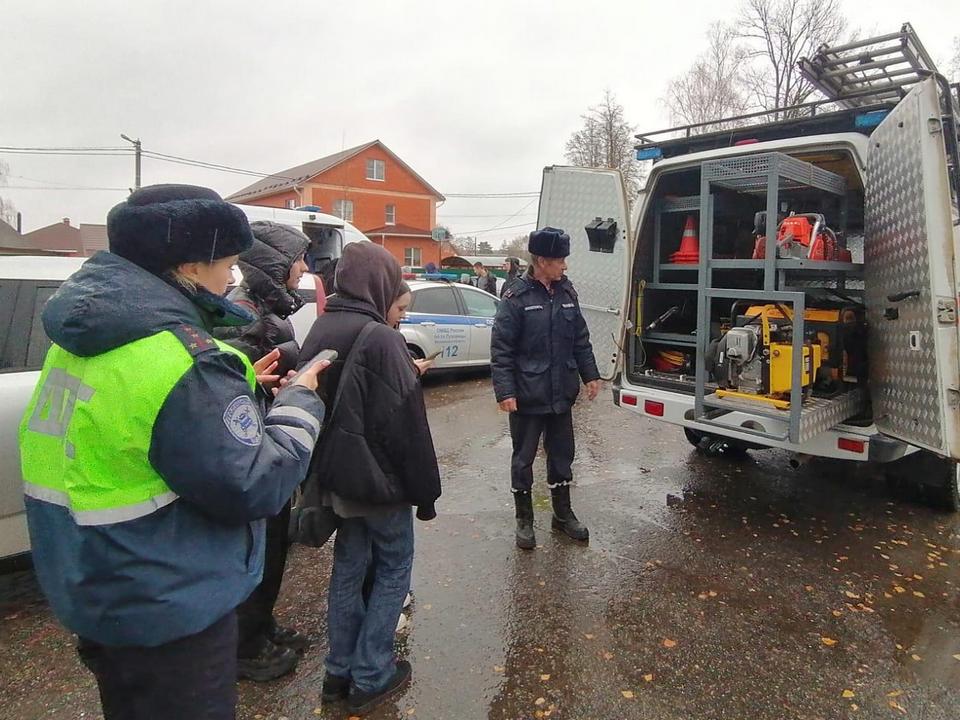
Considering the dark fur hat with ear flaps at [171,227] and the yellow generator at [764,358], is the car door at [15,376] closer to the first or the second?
the dark fur hat with ear flaps at [171,227]

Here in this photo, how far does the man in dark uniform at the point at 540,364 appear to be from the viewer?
12.5ft

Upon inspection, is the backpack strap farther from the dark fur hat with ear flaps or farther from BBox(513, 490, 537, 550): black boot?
BBox(513, 490, 537, 550): black boot

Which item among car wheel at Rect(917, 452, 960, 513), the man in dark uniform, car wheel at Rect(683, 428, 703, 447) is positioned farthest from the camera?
car wheel at Rect(683, 428, 703, 447)

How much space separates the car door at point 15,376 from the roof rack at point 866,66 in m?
5.02

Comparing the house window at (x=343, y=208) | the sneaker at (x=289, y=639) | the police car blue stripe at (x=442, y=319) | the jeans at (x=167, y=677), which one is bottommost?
the sneaker at (x=289, y=639)

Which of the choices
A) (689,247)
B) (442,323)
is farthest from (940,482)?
(442,323)

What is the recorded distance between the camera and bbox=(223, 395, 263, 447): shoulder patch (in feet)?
4.58

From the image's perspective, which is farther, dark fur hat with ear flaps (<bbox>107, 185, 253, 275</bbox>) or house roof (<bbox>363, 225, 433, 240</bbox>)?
house roof (<bbox>363, 225, 433, 240</bbox>)

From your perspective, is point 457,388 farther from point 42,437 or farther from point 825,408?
point 42,437

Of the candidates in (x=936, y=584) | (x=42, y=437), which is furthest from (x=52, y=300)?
(x=936, y=584)

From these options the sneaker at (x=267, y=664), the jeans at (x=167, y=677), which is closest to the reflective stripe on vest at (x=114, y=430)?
the jeans at (x=167, y=677)

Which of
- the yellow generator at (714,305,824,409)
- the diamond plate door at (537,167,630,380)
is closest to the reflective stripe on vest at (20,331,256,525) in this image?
the yellow generator at (714,305,824,409)

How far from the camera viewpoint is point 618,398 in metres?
4.75

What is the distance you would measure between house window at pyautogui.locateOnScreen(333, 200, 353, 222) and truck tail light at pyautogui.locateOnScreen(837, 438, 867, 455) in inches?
1648
